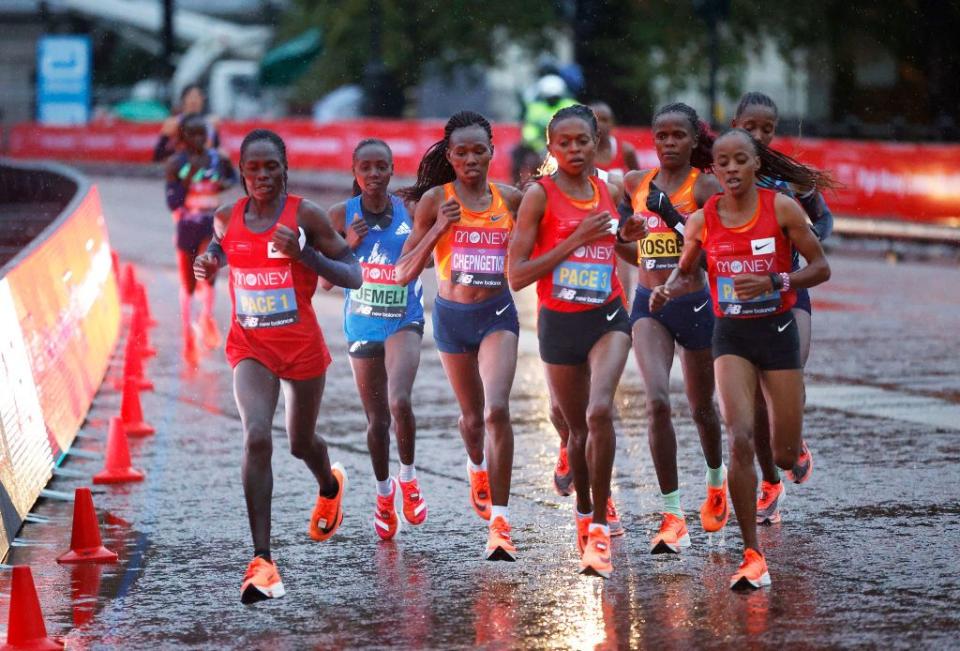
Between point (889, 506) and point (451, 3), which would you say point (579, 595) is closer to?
point (889, 506)

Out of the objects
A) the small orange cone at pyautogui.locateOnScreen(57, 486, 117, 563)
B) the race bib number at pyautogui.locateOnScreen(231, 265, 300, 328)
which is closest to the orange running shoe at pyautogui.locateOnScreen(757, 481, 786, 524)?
the race bib number at pyautogui.locateOnScreen(231, 265, 300, 328)

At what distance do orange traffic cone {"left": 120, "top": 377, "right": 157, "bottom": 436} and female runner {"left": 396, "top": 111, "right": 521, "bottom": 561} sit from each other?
4.22 m

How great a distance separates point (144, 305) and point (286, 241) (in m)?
9.92

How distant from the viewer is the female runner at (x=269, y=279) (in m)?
8.16

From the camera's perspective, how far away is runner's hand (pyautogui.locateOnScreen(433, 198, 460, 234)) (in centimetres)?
855

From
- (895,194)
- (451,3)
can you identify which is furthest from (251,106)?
(895,194)

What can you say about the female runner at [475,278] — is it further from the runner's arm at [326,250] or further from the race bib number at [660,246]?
the race bib number at [660,246]

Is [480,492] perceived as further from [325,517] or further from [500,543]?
[500,543]

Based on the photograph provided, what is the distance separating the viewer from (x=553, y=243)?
27.6 ft

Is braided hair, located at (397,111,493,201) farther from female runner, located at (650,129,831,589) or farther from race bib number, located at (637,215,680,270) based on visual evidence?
female runner, located at (650,129,831,589)

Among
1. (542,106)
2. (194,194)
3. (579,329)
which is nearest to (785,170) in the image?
(579,329)

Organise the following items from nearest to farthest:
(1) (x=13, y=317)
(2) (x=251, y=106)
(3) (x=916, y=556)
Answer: (3) (x=916, y=556) < (1) (x=13, y=317) < (2) (x=251, y=106)

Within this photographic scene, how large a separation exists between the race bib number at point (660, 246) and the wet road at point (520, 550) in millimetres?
1326

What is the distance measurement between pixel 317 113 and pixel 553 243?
135 feet
